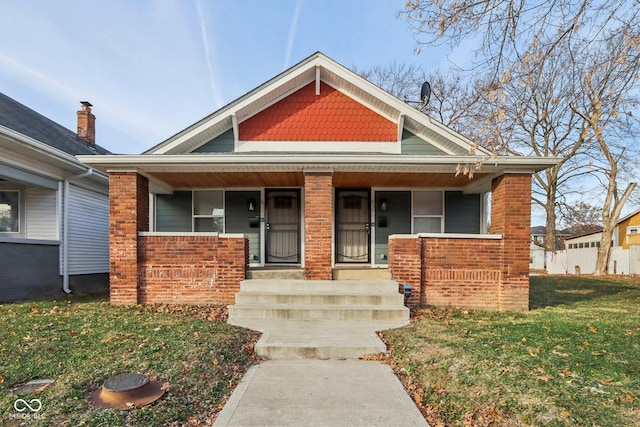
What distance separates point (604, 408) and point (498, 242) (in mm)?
4298

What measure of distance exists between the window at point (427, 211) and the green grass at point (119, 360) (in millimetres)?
5456

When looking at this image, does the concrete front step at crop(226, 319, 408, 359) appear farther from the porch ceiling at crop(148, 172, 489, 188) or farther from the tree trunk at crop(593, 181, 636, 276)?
the tree trunk at crop(593, 181, 636, 276)

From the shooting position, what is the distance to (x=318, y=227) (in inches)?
267

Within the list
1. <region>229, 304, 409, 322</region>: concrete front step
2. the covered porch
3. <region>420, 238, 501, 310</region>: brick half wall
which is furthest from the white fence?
<region>229, 304, 409, 322</region>: concrete front step

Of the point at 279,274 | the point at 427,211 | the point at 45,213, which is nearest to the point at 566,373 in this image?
the point at 279,274

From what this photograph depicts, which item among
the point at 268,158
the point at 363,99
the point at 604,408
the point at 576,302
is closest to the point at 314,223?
the point at 268,158

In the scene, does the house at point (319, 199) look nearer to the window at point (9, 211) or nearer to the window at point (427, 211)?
the window at point (427, 211)

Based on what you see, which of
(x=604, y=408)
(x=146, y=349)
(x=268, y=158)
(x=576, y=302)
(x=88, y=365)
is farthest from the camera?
(x=576, y=302)

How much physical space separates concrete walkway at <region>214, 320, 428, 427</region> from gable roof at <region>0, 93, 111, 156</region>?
8.38 meters

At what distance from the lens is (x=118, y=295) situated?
22.0 ft

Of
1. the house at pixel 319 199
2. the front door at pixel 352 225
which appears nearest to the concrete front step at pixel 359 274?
the house at pixel 319 199

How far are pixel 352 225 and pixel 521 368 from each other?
18.5 feet

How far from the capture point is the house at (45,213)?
737 centimetres

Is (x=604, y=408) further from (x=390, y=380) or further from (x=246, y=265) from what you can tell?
(x=246, y=265)
